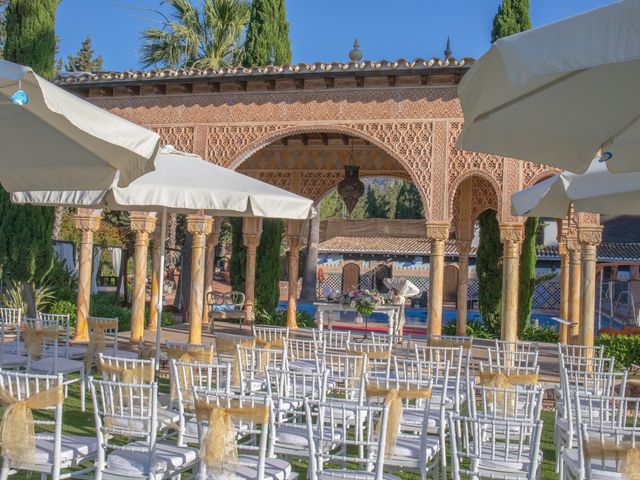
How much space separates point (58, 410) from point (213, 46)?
17.8 m

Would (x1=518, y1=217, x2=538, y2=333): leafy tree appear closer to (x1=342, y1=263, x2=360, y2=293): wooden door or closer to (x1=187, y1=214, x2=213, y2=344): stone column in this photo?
(x1=187, y1=214, x2=213, y2=344): stone column

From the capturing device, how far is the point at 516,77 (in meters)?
2.80

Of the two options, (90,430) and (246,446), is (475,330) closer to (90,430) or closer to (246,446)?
(90,430)

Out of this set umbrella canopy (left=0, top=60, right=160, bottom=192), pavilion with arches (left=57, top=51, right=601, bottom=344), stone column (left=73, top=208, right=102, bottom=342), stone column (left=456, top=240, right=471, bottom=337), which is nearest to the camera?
umbrella canopy (left=0, top=60, right=160, bottom=192)

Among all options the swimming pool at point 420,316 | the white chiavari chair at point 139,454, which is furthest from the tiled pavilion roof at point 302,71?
A: the swimming pool at point 420,316

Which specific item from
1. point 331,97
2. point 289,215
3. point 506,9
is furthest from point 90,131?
point 506,9

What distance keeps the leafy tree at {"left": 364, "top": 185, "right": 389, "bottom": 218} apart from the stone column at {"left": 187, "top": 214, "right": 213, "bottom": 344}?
102ft

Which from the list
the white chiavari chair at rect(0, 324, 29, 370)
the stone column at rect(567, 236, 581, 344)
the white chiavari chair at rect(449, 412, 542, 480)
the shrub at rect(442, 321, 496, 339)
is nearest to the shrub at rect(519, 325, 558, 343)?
the shrub at rect(442, 321, 496, 339)

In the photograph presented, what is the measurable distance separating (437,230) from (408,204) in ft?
97.1

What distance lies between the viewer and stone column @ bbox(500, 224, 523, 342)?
10695 millimetres

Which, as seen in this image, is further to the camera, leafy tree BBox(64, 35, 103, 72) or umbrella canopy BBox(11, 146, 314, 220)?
leafy tree BBox(64, 35, 103, 72)

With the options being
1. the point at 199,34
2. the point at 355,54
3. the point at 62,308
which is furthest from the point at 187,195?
the point at 199,34

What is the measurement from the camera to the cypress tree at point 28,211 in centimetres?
1284

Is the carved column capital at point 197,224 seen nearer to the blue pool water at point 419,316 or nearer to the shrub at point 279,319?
the shrub at point 279,319
